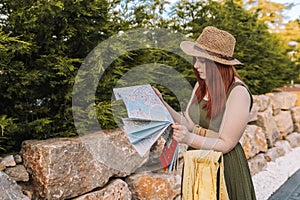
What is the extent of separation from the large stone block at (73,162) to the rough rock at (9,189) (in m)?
0.16

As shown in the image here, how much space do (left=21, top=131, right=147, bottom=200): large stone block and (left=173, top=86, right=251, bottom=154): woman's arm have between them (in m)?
0.76

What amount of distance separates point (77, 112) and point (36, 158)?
44 centimetres

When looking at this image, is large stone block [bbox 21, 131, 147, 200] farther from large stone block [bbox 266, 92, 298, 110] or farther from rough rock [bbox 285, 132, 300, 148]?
rough rock [bbox 285, 132, 300, 148]

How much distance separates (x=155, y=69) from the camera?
282 centimetres

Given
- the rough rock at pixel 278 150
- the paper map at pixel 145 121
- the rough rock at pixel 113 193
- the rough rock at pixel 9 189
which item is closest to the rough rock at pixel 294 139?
the rough rock at pixel 278 150

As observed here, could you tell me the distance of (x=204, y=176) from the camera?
1629mm

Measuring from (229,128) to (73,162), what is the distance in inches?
36.9

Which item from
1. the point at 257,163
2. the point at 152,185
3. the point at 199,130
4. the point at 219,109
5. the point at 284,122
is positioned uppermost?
the point at 219,109

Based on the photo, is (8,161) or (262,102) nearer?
(8,161)

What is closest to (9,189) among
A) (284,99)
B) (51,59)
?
(51,59)

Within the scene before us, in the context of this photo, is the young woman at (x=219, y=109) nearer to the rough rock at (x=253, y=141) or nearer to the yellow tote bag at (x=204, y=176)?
the yellow tote bag at (x=204, y=176)

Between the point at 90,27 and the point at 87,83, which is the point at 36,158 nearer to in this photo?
the point at 87,83

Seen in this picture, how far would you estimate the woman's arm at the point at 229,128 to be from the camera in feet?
4.85

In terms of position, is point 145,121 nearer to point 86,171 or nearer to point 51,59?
point 86,171
